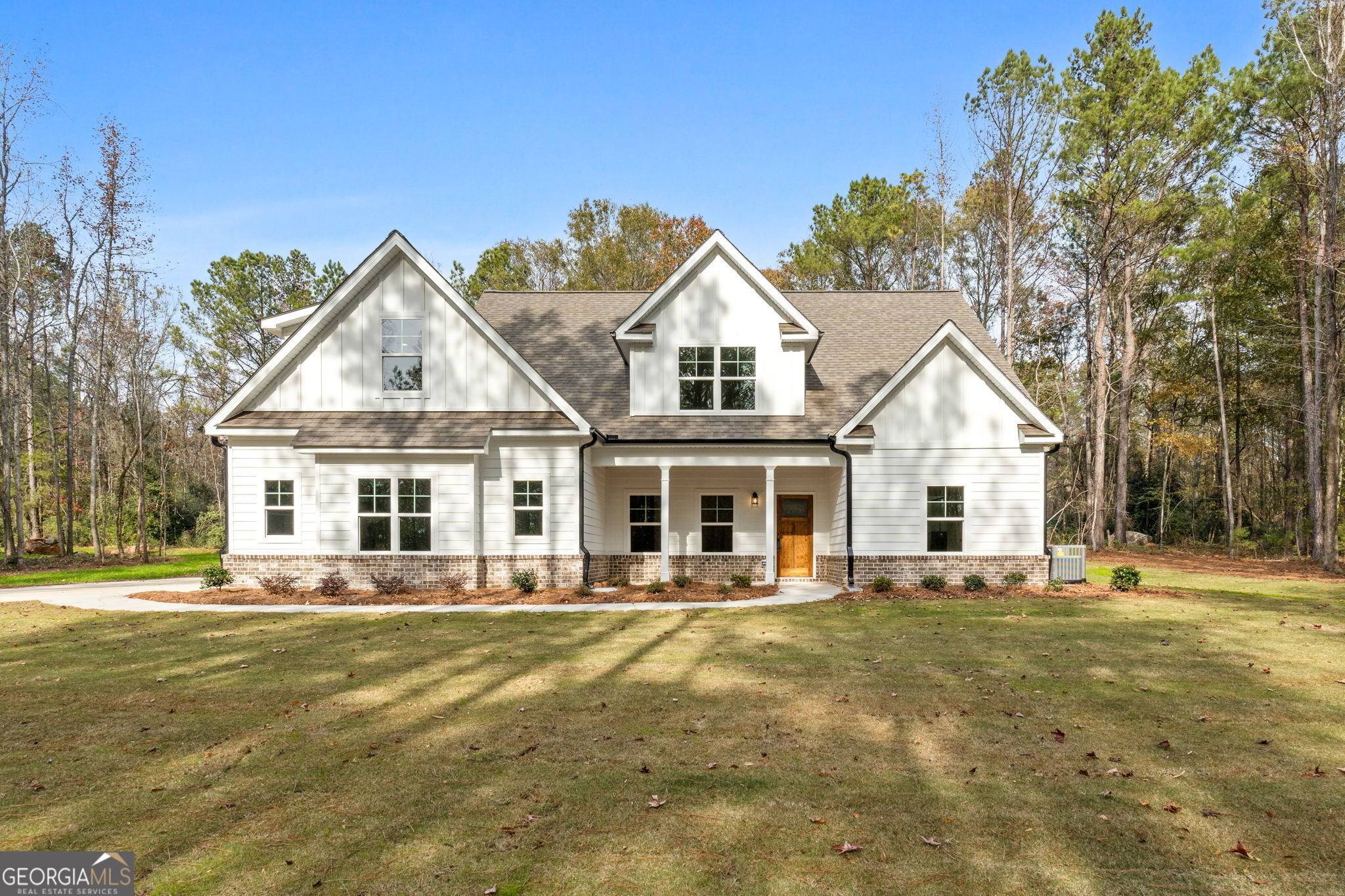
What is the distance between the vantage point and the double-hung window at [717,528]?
19906mm

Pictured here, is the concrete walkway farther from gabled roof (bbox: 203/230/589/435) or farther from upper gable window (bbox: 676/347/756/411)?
upper gable window (bbox: 676/347/756/411)

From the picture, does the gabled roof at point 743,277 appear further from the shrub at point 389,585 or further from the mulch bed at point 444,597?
the shrub at point 389,585

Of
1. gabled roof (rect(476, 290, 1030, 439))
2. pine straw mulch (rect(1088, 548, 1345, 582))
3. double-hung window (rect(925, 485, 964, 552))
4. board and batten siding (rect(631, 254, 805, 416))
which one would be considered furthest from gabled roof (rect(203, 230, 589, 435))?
pine straw mulch (rect(1088, 548, 1345, 582))

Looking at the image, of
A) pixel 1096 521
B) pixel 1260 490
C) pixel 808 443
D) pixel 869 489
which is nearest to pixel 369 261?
pixel 808 443

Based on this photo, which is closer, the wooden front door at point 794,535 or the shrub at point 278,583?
the shrub at point 278,583

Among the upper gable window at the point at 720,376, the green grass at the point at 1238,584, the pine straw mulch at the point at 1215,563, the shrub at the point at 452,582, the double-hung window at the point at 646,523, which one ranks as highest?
the upper gable window at the point at 720,376

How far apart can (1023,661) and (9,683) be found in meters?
11.7

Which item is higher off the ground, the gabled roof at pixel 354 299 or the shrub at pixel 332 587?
the gabled roof at pixel 354 299

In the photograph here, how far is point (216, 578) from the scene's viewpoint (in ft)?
55.7

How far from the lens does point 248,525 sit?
1750 centimetres

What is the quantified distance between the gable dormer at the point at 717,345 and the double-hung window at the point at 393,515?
208 inches

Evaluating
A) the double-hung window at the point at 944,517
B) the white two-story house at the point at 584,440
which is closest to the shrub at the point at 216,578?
the white two-story house at the point at 584,440

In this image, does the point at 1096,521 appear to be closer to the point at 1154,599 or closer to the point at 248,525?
the point at 1154,599

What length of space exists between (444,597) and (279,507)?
4.71 metres
